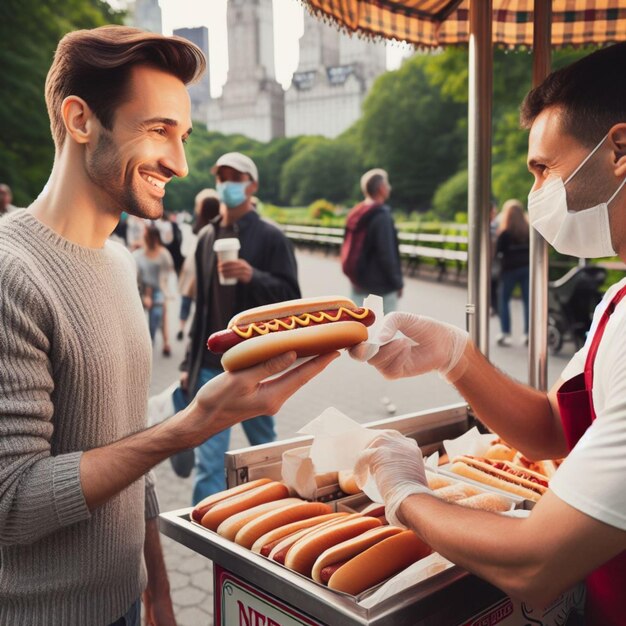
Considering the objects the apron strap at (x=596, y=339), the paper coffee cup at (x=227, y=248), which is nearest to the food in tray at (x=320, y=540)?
the apron strap at (x=596, y=339)

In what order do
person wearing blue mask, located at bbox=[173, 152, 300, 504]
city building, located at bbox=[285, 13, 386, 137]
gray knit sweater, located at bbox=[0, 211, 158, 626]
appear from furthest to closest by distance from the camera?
city building, located at bbox=[285, 13, 386, 137], person wearing blue mask, located at bbox=[173, 152, 300, 504], gray knit sweater, located at bbox=[0, 211, 158, 626]

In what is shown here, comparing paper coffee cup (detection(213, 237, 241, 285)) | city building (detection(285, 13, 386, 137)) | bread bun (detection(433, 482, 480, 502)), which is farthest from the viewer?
city building (detection(285, 13, 386, 137))

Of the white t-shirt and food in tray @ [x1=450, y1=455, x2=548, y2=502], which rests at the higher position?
the white t-shirt

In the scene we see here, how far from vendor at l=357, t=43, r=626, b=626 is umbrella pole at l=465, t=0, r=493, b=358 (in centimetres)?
58

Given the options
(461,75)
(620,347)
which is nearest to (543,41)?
(620,347)

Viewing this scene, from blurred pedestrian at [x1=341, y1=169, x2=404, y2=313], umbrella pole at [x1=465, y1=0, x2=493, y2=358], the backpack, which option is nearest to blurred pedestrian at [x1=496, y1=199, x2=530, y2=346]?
blurred pedestrian at [x1=341, y1=169, x2=404, y2=313]

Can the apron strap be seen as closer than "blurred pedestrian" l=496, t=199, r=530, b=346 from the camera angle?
Yes

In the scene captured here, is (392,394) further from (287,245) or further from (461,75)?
(461,75)

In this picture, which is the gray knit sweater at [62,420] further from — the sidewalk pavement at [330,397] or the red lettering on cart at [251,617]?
the sidewalk pavement at [330,397]

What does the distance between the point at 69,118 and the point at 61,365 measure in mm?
702

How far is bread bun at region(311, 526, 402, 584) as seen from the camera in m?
1.68

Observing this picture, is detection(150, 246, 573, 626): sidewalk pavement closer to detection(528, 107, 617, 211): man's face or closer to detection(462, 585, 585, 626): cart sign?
detection(462, 585, 585, 626): cart sign

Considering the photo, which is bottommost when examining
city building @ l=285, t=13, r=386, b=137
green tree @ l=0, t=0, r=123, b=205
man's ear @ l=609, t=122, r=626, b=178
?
man's ear @ l=609, t=122, r=626, b=178

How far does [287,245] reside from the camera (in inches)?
194
